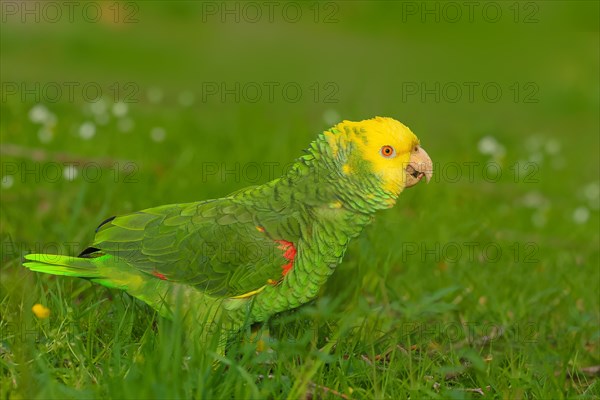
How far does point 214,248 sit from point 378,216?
1515mm

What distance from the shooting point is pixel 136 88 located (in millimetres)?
7930

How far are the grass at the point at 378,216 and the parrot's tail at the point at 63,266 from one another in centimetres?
17

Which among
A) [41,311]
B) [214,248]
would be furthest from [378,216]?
[41,311]

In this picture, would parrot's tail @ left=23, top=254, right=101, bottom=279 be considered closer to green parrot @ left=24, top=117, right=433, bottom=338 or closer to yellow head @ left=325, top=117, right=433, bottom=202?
green parrot @ left=24, top=117, right=433, bottom=338

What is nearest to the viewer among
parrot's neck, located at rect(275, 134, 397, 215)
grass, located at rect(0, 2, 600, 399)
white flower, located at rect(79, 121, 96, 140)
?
grass, located at rect(0, 2, 600, 399)

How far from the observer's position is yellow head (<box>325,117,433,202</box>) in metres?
3.04

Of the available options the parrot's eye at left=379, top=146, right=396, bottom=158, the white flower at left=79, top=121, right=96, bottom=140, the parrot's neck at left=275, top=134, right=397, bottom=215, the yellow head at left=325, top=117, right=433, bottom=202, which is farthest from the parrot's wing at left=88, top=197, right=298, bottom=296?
the white flower at left=79, top=121, right=96, bottom=140

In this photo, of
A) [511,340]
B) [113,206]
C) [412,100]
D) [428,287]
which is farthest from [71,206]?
[412,100]

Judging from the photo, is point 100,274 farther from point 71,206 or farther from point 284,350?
point 71,206

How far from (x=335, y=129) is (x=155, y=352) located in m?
1.15

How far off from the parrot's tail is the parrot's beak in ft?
4.45

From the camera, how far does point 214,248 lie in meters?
3.14

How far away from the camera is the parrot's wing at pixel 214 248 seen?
10.2ft

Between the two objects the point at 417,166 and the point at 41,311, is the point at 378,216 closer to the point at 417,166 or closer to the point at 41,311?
the point at 417,166
